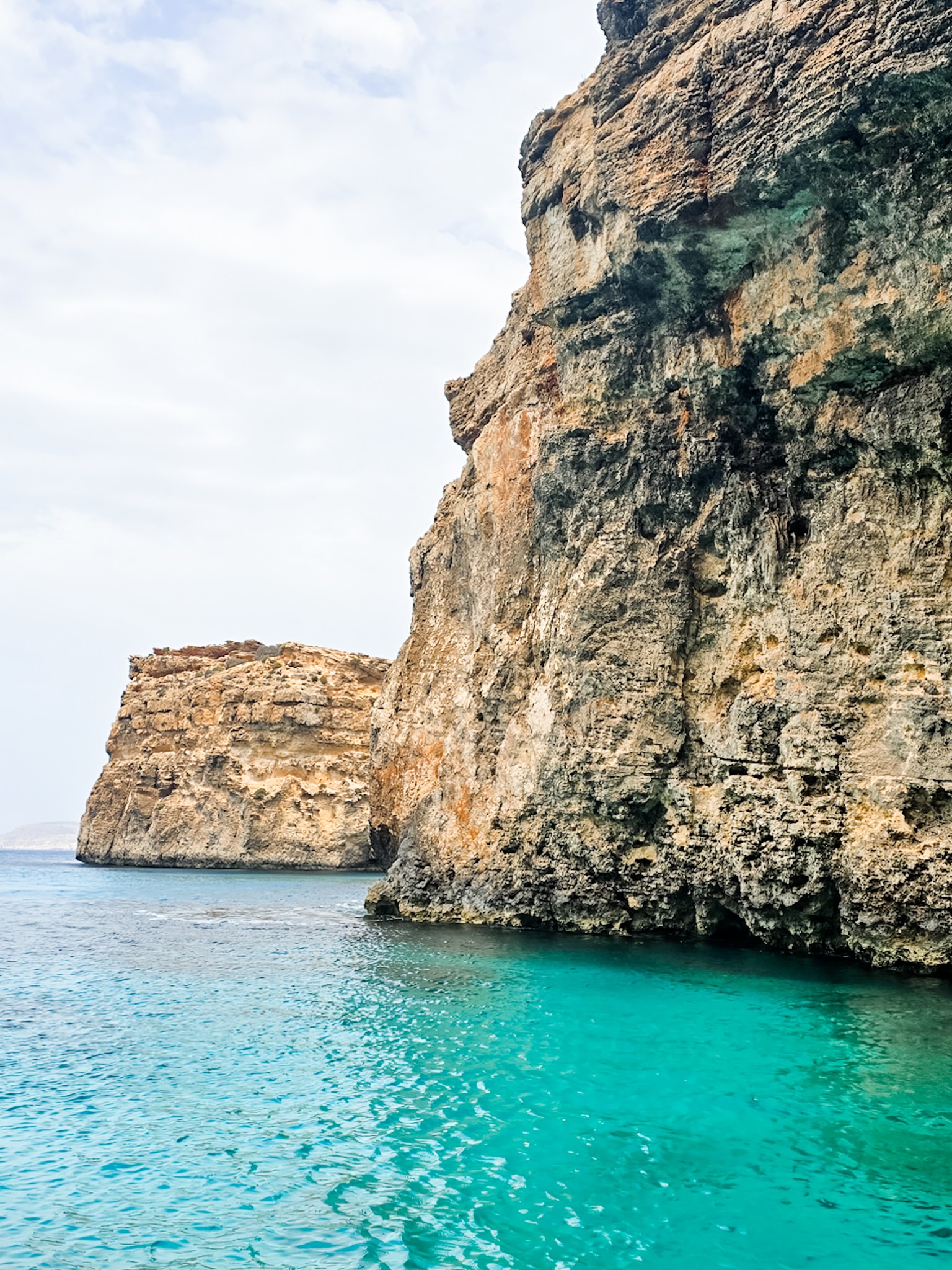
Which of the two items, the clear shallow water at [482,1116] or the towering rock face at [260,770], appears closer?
the clear shallow water at [482,1116]

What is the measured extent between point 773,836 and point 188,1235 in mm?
14946

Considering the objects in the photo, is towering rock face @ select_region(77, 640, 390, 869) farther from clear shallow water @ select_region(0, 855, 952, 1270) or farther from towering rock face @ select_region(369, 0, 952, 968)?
clear shallow water @ select_region(0, 855, 952, 1270)

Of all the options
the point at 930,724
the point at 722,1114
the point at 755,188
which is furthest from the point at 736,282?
the point at 722,1114

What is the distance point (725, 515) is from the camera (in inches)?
904

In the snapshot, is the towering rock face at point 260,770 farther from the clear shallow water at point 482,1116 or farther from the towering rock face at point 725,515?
the clear shallow water at point 482,1116

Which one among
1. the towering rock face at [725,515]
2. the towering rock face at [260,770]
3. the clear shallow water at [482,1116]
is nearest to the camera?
the clear shallow water at [482,1116]

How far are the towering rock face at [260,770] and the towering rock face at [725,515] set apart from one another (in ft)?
132

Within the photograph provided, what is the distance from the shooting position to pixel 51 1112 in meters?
12.0

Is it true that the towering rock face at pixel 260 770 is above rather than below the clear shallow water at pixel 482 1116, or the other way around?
above

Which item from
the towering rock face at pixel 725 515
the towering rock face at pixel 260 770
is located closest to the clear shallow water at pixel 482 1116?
the towering rock face at pixel 725 515

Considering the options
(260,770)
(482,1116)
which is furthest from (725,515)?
(260,770)

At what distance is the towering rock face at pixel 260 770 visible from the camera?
70.1 m

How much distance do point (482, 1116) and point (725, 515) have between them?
15.5 m

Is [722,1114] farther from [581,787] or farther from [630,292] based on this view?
[630,292]
